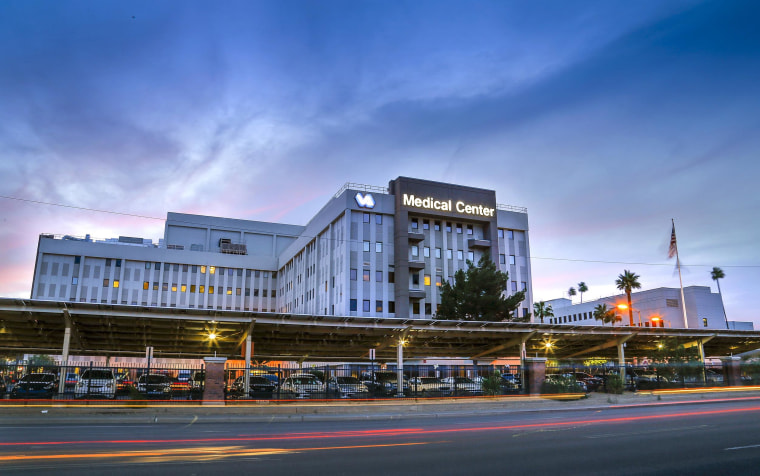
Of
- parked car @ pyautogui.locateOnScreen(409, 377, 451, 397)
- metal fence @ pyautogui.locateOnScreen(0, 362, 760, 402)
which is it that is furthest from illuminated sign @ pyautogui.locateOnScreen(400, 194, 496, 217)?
parked car @ pyautogui.locateOnScreen(409, 377, 451, 397)

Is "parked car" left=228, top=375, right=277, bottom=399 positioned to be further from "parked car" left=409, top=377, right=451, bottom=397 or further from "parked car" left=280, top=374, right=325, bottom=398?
"parked car" left=409, top=377, right=451, bottom=397

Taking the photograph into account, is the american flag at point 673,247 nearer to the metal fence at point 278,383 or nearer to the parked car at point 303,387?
the metal fence at point 278,383

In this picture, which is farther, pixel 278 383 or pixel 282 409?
pixel 278 383

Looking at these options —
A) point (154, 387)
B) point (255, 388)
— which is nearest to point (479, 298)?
point (255, 388)

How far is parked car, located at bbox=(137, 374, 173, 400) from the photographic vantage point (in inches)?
1108

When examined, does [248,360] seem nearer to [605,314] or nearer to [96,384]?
[96,384]

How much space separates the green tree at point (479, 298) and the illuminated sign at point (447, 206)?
449 inches

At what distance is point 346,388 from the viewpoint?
31.0m

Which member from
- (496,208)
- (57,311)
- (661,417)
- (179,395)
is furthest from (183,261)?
(661,417)

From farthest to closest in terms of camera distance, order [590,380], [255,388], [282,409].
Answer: [590,380], [255,388], [282,409]

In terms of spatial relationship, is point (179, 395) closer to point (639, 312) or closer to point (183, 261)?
point (183, 261)

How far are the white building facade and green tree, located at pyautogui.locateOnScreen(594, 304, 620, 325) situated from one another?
44531mm

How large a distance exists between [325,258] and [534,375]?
136 feet

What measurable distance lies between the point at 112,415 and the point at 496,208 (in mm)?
58818
